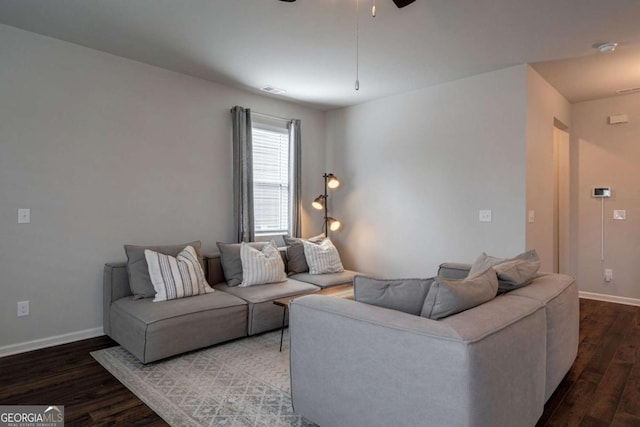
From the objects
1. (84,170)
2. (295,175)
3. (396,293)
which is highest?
(295,175)

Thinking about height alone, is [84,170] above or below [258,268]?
above

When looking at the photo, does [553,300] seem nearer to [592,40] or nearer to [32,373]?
[592,40]

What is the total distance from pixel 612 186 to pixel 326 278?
404 centimetres

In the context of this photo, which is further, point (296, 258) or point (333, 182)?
point (333, 182)

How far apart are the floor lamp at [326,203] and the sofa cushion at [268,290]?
1.54 metres

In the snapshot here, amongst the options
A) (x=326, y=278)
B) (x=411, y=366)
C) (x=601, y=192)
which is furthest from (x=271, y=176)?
(x=601, y=192)

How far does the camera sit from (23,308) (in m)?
3.13

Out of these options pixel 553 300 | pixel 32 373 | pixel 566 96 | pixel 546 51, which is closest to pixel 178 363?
pixel 32 373

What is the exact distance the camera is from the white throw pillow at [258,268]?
387 centimetres

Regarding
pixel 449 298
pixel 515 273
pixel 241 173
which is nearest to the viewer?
pixel 449 298

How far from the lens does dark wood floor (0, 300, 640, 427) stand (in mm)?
2191

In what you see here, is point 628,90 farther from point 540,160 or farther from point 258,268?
point 258,268

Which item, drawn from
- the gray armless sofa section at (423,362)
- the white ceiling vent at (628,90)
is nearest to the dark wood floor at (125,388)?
the gray armless sofa section at (423,362)

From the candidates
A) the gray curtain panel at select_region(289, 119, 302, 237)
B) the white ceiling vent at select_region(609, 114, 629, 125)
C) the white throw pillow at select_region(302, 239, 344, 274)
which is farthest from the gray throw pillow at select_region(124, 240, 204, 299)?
the white ceiling vent at select_region(609, 114, 629, 125)
